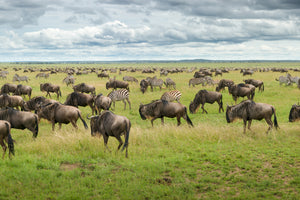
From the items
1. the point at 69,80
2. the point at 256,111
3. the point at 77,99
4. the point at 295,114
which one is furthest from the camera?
the point at 69,80

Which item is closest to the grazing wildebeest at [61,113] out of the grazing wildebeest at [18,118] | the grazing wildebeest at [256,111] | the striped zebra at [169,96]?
the grazing wildebeest at [18,118]

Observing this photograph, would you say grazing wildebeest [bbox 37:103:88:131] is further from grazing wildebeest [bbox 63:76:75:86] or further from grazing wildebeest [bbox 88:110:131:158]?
grazing wildebeest [bbox 63:76:75:86]

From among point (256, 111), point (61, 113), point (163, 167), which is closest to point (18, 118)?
point (61, 113)

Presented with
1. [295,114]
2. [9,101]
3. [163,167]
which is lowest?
[163,167]

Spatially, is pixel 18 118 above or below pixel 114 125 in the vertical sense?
below

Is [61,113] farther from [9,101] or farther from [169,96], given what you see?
[169,96]

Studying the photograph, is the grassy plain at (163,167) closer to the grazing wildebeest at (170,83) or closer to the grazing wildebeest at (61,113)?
the grazing wildebeest at (61,113)

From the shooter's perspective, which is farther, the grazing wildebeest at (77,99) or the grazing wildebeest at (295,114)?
the grazing wildebeest at (77,99)

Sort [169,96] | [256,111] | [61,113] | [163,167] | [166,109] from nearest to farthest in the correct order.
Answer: [163,167] < [256,111] < [61,113] < [166,109] < [169,96]

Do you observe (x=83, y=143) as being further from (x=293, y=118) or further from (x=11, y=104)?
(x=293, y=118)

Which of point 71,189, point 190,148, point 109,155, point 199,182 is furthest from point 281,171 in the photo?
point 71,189

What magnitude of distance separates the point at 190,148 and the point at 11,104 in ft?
42.7

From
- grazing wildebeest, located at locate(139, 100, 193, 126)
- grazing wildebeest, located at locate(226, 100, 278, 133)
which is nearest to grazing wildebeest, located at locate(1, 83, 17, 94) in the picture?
grazing wildebeest, located at locate(139, 100, 193, 126)

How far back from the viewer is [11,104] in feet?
57.1
